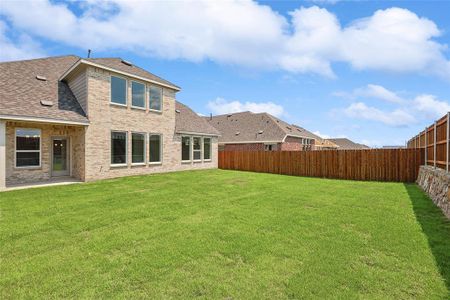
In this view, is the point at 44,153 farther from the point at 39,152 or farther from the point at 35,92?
the point at 35,92

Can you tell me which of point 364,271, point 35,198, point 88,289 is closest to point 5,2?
point 35,198

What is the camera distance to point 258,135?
2891 cm

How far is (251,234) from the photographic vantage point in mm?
5102

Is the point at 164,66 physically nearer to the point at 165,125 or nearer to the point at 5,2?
the point at 165,125

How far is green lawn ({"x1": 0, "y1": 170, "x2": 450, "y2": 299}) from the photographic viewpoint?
3.20m

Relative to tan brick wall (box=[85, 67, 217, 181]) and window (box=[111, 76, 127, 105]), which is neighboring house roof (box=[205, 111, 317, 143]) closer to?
tan brick wall (box=[85, 67, 217, 181])

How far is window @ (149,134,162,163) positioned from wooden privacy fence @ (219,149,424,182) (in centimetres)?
732

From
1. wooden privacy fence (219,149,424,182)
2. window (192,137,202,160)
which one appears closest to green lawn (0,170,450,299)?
wooden privacy fence (219,149,424,182)

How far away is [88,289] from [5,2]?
1413 centimetres

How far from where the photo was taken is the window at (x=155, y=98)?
53.1 feet

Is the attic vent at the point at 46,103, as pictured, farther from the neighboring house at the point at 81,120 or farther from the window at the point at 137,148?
the window at the point at 137,148

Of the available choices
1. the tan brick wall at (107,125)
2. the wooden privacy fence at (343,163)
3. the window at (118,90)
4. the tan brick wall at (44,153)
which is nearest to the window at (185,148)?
the tan brick wall at (107,125)

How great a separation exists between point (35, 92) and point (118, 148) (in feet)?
16.3

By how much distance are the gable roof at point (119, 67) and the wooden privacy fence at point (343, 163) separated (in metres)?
8.58
